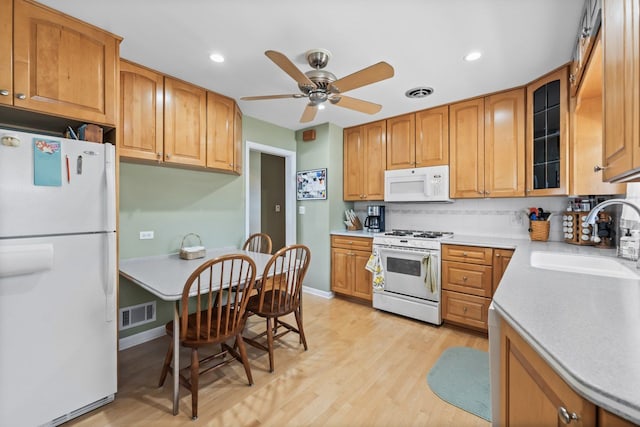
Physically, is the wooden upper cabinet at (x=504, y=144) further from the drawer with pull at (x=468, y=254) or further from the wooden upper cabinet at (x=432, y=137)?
the drawer with pull at (x=468, y=254)

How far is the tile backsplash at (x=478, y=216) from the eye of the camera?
268 centimetres

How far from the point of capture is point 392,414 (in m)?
1.60

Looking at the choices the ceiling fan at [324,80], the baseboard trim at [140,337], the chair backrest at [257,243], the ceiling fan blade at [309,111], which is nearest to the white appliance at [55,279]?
the baseboard trim at [140,337]

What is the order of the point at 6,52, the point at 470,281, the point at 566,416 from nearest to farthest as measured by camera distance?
the point at 566,416 < the point at 6,52 < the point at 470,281

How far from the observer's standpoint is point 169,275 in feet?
6.31

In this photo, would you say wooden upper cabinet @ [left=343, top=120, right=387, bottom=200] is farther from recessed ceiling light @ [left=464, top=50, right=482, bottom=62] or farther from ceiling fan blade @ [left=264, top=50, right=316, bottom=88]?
ceiling fan blade @ [left=264, top=50, right=316, bottom=88]

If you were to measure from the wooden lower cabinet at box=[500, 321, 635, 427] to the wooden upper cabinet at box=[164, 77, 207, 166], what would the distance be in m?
2.53

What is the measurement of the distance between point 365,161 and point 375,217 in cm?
77

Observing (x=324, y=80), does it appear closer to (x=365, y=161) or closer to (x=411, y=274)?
(x=365, y=161)

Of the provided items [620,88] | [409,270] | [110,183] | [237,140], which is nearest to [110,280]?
[110,183]

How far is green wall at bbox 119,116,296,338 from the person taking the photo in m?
2.37

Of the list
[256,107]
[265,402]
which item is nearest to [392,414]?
[265,402]

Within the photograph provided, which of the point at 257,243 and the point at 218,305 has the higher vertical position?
the point at 257,243

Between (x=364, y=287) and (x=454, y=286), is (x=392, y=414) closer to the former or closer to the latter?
(x=454, y=286)
